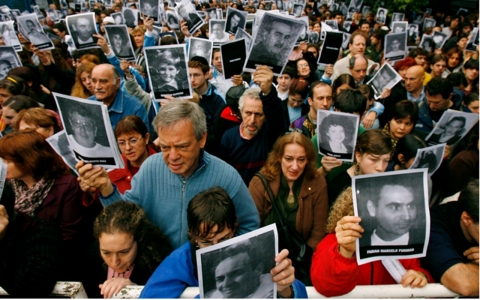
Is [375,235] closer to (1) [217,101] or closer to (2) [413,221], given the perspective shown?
(2) [413,221]

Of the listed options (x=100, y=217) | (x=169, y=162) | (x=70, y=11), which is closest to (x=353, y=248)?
(x=169, y=162)

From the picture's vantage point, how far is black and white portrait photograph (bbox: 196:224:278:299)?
1202 millimetres

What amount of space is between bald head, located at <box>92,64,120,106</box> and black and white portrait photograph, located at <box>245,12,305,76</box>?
51.0 inches

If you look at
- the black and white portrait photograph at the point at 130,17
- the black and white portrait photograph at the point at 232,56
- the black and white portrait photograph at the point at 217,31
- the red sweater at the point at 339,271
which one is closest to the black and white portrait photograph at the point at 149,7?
the black and white portrait photograph at the point at 130,17

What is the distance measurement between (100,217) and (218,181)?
2.08ft

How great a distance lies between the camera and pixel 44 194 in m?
2.17

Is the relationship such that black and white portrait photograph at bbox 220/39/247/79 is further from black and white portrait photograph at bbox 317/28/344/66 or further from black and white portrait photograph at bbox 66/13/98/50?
black and white portrait photograph at bbox 66/13/98/50

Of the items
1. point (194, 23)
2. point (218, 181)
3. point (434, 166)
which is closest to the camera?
point (218, 181)

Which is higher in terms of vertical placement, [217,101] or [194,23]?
[194,23]

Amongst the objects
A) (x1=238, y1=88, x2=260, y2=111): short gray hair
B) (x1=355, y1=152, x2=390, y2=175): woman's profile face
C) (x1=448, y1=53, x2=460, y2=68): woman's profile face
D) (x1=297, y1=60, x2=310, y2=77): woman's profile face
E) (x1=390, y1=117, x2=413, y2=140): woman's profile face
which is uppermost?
(x1=238, y1=88, x2=260, y2=111): short gray hair

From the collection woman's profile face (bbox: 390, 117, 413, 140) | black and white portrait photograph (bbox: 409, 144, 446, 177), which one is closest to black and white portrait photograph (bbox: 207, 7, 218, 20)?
woman's profile face (bbox: 390, 117, 413, 140)

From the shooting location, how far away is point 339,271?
5.06 ft

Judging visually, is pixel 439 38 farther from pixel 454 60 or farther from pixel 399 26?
pixel 454 60

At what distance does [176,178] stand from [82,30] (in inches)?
166
